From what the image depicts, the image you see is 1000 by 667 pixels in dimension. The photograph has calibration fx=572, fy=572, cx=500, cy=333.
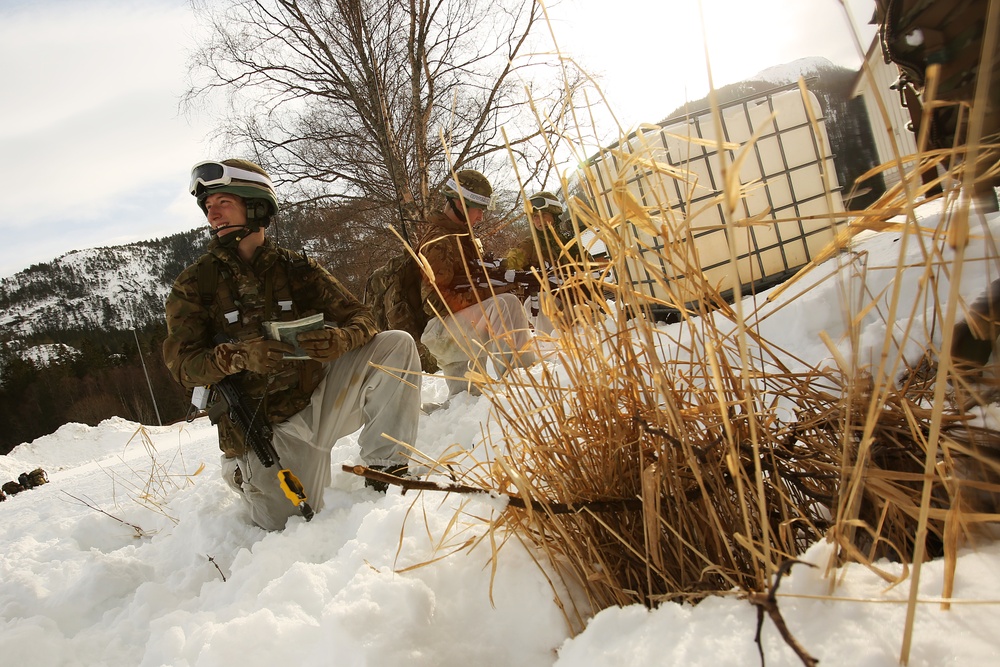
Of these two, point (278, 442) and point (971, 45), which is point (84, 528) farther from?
point (971, 45)

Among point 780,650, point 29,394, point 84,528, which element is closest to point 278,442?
point 84,528

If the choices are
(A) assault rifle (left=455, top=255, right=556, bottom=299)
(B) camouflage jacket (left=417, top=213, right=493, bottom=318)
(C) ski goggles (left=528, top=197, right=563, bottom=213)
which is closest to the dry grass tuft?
(B) camouflage jacket (left=417, top=213, right=493, bottom=318)

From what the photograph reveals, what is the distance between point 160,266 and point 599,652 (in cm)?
15042

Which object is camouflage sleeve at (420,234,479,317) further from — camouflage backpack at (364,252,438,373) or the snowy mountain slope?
the snowy mountain slope

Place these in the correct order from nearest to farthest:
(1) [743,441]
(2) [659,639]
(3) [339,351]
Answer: (2) [659,639], (1) [743,441], (3) [339,351]

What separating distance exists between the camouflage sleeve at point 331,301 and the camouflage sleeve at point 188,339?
48cm

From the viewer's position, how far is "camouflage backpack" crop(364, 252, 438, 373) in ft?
14.6

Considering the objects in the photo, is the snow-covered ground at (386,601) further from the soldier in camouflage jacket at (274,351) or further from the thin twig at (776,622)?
the soldier in camouflage jacket at (274,351)

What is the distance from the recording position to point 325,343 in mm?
2725

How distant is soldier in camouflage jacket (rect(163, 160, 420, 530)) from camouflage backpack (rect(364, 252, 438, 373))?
4.52ft

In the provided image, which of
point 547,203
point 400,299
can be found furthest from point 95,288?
point 400,299

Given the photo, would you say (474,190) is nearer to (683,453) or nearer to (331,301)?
(331,301)

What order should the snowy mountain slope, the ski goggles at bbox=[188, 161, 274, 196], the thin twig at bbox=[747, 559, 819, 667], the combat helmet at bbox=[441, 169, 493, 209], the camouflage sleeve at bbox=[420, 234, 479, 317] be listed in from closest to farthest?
the thin twig at bbox=[747, 559, 819, 667], the ski goggles at bbox=[188, 161, 274, 196], the camouflage sleeve at bbox=[420, 234, 479, 317], the combat helmet at bbox=[441, 169, 493, 209], the snowy mountain slope

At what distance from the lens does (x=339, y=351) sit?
2766 mm
